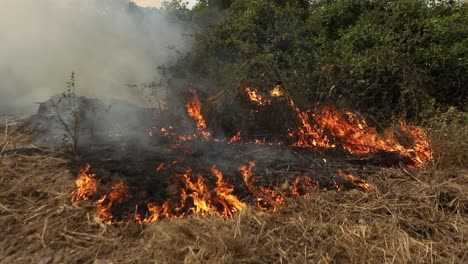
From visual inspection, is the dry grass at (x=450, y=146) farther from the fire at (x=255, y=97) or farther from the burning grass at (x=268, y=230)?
the fire at (x=255, y=97)

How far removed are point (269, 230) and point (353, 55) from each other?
493 centimetres

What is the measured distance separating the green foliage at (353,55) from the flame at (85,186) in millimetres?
2830

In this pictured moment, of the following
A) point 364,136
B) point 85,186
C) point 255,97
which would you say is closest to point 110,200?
point 85,186

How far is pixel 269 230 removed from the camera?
3.28 m

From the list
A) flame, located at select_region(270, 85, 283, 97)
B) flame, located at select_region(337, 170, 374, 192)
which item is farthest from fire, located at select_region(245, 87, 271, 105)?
flame, located at select_region(337, 170, 374, 192)

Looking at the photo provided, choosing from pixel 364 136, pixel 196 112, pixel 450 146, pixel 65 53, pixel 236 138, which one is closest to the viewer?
pixel 450 146

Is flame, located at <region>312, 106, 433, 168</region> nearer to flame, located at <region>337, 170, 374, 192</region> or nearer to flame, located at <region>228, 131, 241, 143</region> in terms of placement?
flame, located at <region>337, 170, 374, 192</region>

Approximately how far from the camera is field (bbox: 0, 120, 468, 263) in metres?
2.97

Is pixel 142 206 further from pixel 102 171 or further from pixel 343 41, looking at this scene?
pixel 343 41

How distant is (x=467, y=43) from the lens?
6.29m

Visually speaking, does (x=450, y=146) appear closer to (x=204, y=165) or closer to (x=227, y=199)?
(x=227, y=199)

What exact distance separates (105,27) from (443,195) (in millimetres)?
8281

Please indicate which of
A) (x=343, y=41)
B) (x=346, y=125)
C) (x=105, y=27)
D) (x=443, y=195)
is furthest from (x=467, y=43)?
(x=105, y=27)

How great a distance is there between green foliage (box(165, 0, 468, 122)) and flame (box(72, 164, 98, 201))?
283 centimetres
